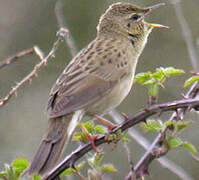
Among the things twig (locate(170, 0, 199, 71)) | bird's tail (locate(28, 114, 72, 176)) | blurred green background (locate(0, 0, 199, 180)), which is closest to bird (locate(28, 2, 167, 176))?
bird's tail (locate(28, 114, 72, 176))

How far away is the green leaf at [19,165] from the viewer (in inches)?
94.2

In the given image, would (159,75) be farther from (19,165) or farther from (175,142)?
(19,165)

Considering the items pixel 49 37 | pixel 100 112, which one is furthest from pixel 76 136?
pixel 49 37

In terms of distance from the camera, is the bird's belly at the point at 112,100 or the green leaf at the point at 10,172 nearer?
the green leaf at the point at 10,172

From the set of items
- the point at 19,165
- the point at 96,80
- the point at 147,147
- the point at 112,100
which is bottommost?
the point at 147,147

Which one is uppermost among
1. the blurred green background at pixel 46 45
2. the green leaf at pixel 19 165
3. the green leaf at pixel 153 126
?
the green leaf at pixel 19 165

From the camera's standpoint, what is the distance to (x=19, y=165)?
2.41 meters

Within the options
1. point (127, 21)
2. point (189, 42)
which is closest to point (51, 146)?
point (189, 42)

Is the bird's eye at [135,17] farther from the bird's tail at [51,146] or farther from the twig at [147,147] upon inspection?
the bird's tail at [51,146]

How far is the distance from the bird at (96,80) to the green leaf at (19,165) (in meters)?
0.31

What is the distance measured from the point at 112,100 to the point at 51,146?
0.86 metres

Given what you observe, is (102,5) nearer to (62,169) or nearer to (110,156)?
(110,156)

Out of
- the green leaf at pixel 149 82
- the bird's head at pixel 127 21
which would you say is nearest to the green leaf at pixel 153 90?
the green leaf at pixel 149 82

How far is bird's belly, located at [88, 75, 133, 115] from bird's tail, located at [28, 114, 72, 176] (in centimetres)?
31
